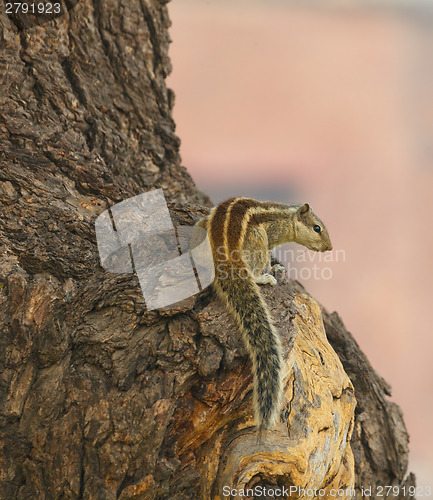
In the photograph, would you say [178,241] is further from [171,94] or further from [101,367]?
[171,94]

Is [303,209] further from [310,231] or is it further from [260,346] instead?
[260,346]

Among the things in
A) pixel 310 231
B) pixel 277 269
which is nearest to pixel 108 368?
pixel 277 269

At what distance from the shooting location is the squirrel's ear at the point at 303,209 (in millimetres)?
4395

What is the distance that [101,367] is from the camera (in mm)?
3113

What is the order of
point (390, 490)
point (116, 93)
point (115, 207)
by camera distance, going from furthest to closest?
1. point (116, 93)
2. point (390, 490)
3. point (115, 207)

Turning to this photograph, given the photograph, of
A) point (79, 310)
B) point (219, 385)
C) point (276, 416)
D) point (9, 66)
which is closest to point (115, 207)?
point (79, 310)

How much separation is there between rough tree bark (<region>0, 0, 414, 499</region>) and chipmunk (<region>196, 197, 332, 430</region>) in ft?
0.42

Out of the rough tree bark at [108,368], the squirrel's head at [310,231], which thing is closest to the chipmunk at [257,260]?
the squirrel's head at [310,231]

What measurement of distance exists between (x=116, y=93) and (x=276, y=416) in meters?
3.36

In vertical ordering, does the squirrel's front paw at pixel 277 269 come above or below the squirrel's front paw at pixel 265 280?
below

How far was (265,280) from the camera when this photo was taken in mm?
3670

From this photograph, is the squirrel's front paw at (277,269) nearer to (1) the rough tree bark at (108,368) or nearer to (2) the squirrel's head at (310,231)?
(1) the rough tree bark at (108,368)

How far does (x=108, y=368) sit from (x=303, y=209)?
87.1 inches

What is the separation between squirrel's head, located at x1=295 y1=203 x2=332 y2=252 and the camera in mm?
4418
